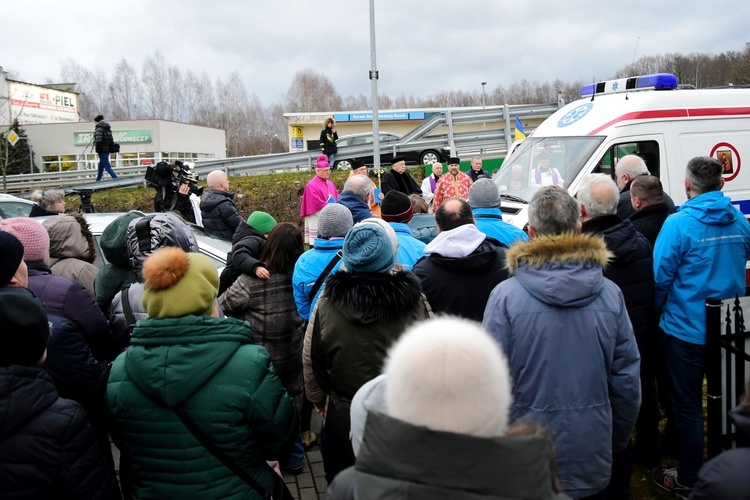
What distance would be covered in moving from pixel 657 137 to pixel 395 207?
491cm

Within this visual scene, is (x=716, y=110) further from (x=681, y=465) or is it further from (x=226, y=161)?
(x=226, y=161)

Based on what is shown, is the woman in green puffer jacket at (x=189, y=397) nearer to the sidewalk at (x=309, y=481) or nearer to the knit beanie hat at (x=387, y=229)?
the knit beanie hat at (x=387, y=229)

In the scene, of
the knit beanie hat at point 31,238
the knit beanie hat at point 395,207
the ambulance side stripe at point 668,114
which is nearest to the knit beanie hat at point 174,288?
the knit beanie hat at point 31,238

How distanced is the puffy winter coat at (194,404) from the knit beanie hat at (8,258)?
785mm

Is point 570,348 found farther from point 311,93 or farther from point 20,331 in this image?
point 311,93

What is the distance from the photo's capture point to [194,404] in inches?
103

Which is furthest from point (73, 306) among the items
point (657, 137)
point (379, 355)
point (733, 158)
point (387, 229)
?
point (733, 158)

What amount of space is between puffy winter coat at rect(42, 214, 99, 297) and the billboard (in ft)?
162

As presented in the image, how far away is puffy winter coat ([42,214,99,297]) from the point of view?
4648mm

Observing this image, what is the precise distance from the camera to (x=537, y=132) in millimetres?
9992

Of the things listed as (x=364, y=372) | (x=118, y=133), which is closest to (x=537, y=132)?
(x=364, y=372)

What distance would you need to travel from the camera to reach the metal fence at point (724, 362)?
4.02m

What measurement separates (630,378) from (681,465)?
1886mm

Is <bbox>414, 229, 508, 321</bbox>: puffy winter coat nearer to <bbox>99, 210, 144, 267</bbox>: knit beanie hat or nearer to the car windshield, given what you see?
<bbox>99, 210, 144, 267</bbox>: knit beanie hat
